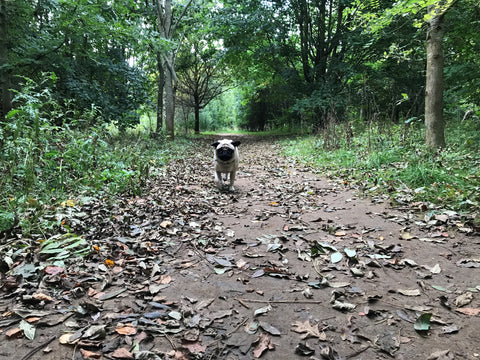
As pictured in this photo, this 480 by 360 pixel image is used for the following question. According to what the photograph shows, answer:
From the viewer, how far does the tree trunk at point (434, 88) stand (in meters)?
5.69

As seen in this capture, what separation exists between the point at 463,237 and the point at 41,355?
13.9 ft

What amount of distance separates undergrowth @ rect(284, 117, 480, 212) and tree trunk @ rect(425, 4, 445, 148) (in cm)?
31

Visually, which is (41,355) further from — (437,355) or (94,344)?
(437,355)

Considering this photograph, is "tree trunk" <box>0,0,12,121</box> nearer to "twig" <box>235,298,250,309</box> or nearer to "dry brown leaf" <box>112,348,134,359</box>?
"dry brown leaf" <box>112,348,134,359</box>

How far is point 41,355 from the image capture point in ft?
5.54

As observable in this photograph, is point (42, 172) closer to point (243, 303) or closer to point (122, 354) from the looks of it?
point (122, 354)

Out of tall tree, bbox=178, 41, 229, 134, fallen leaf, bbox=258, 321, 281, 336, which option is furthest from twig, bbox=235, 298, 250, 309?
tall tree, bbox=178, 41, 229, 134

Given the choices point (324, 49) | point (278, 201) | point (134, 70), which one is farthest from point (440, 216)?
point (324, 49)

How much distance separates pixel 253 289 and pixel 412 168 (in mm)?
4272

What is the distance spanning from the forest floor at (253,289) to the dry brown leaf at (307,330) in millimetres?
12

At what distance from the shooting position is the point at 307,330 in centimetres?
201

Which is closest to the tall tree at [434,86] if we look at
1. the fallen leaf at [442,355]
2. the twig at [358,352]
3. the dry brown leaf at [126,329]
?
the fallen leaf at [442,355]

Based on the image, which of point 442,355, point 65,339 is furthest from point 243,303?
point 442,355

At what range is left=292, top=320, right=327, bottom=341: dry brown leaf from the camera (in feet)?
6.41
